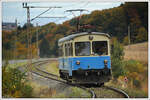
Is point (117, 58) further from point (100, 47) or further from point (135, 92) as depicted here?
point (135, 92)

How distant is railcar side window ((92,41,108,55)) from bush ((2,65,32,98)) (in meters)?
3.19

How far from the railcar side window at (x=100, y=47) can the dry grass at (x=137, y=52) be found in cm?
93

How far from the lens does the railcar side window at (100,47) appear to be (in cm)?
1695

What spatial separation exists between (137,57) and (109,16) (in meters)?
2.27

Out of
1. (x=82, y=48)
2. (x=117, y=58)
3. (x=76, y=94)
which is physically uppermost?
(x=82, y=48)

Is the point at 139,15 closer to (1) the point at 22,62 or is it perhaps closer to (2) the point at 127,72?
(2) the point at 127,72

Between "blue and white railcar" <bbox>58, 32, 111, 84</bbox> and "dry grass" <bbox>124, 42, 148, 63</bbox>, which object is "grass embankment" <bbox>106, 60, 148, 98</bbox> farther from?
"blue and white railcar" <bbox>58, 32, 111, 84</bbox>

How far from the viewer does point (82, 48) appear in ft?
55.8

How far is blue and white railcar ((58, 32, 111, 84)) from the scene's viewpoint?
55.3 ft

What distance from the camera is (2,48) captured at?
15930mm

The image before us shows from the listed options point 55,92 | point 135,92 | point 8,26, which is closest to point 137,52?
point 135,92

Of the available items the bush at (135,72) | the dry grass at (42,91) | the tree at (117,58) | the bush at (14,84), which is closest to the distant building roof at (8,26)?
the bush at (14,84)

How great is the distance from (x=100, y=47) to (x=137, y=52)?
4.97ft

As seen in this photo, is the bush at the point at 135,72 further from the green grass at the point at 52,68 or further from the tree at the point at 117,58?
the green grass at the point at 52,68
